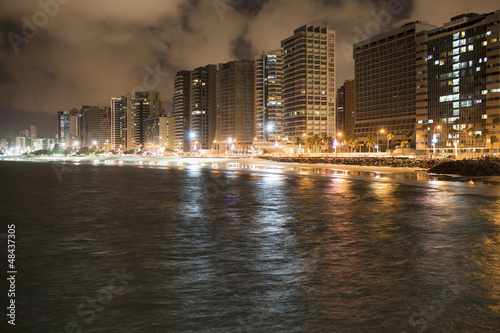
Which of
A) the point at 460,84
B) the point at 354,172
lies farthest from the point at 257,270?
the point at 460,84

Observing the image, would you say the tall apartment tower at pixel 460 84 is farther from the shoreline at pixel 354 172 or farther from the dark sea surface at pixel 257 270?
the dark sea surface at pixel 257 270

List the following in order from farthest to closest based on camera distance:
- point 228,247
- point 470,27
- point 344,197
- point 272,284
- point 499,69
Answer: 1. point 470,27
2. point 499,69
3. point 344,197
4. point 228,247
5. point 272,284

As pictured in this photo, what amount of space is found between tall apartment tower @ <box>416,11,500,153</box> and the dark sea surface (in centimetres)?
14268

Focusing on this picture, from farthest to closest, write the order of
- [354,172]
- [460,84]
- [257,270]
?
[460,84], [354,172], [257,270]

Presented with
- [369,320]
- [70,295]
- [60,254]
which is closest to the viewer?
[369,320]

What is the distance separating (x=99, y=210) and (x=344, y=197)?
43.7 ft

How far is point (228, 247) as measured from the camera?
11703mm

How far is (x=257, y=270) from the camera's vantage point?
928 centimetres

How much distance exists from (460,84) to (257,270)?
180m

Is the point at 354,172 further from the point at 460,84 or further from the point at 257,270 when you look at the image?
the point at 460,84

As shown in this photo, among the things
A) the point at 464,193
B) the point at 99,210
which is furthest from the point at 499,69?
the point at 99,210

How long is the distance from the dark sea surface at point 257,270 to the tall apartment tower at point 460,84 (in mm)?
142678

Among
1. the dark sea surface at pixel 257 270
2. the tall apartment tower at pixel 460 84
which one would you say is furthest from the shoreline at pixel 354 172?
the tall apartment tower at pixel 460 84

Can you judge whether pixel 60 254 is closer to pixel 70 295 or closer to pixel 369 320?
pixel 70 295
